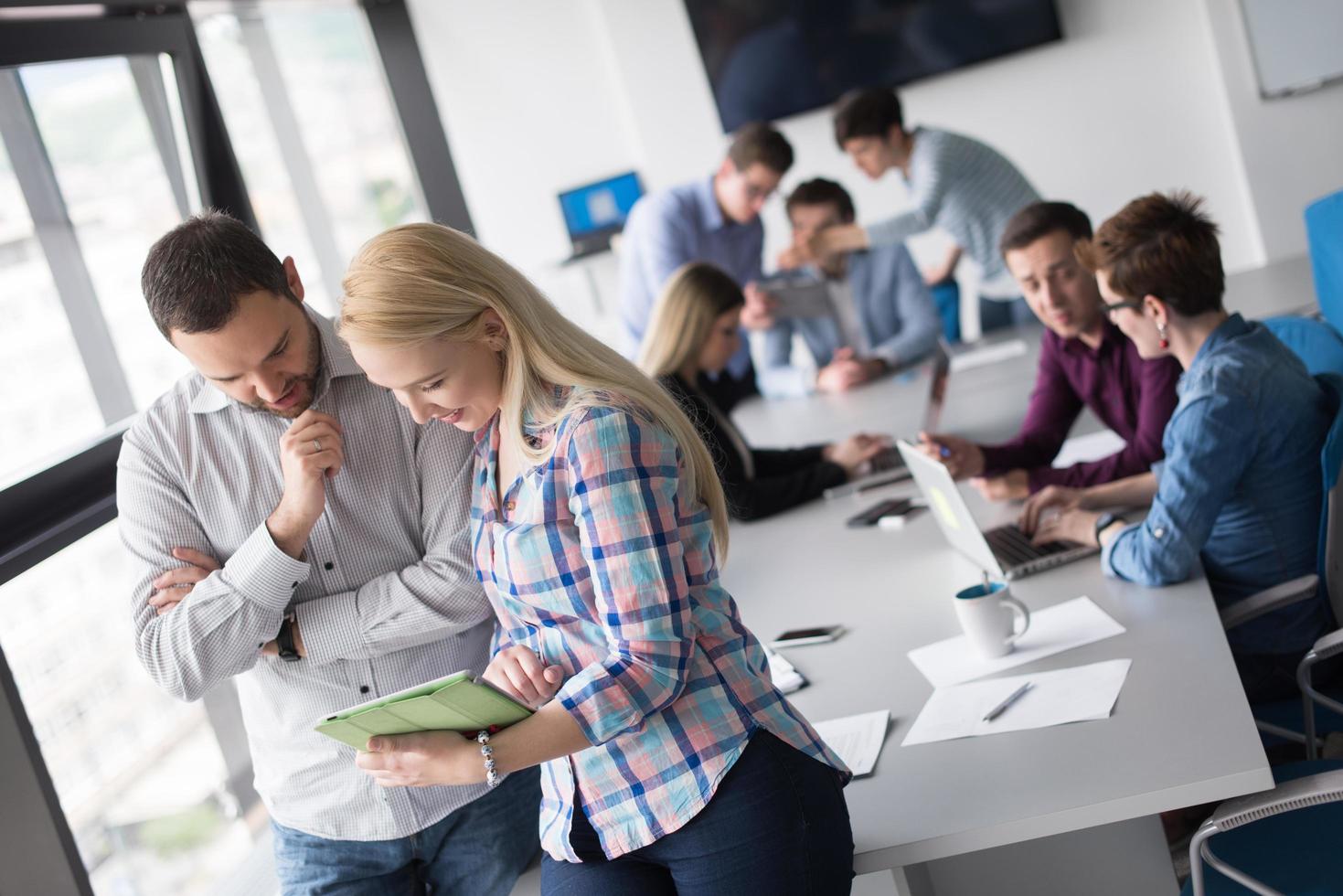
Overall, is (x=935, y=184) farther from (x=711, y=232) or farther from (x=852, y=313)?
(x=711, y=232)

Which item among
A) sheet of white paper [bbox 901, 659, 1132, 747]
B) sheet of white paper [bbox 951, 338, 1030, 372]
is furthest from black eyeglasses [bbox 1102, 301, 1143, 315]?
sheet of white paper [bbox 951, 338, 1030, 372]

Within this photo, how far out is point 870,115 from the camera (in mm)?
4371

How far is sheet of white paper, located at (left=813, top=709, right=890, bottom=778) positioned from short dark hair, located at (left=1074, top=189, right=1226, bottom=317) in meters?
0.96

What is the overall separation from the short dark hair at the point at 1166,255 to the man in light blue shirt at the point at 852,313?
2.03m

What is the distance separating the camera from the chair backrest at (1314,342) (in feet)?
8.45

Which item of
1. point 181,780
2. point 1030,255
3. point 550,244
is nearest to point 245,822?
point 181,780

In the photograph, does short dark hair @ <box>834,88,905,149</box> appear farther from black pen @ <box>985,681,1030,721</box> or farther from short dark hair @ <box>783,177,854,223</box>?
black pen @ <box>985,681,1030,721</box>

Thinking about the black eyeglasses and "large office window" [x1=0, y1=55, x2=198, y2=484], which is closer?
Answer: the black eyeglasses

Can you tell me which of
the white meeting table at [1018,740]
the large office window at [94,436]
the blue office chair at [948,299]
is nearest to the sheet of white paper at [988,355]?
the blue office chair at [948,299]

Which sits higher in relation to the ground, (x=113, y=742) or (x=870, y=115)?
(x=870, y=115)

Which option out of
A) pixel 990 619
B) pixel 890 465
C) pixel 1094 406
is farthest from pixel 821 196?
pixel 990 619

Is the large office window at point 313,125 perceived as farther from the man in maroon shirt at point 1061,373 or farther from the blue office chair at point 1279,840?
the blue office chair at point 1279,840

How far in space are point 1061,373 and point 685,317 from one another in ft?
3.12

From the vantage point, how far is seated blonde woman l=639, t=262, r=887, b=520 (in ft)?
10.3
